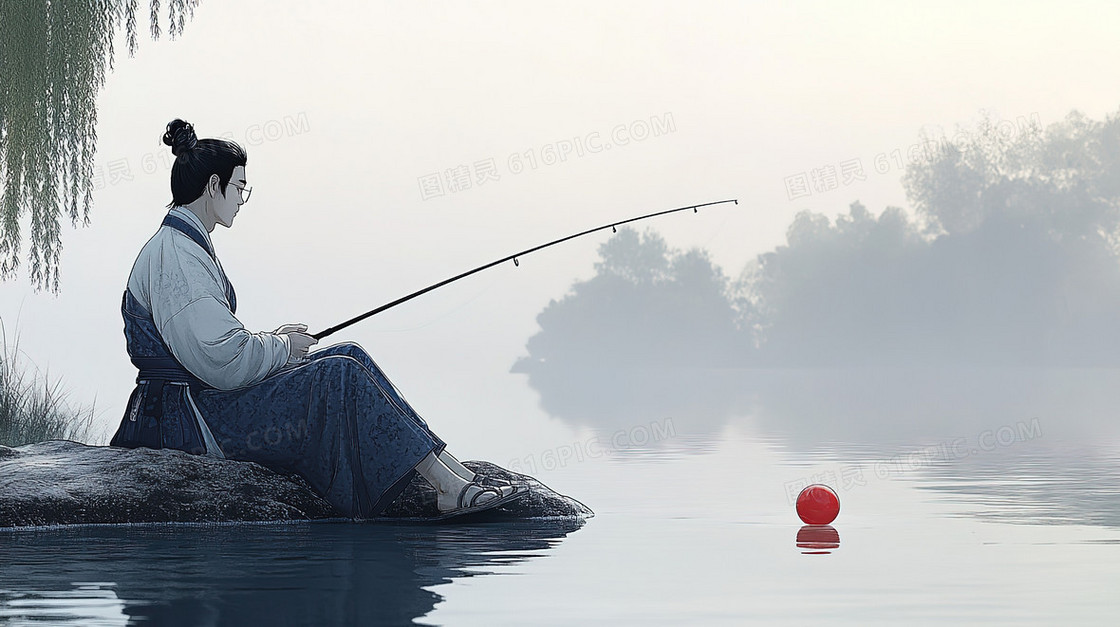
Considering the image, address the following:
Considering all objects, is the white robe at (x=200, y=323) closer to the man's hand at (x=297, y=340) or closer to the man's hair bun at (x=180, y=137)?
the man's hand at (x=297, y=340)

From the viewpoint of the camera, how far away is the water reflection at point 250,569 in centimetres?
450

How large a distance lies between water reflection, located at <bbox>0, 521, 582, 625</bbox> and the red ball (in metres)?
1.02

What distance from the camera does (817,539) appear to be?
6.39 meters

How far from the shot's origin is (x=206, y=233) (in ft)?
23.2

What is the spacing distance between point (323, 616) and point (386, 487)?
2484 millimetres

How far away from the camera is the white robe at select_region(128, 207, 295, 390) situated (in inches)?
270

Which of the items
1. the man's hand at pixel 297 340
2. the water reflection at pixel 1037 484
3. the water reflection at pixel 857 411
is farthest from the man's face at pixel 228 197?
the water reflection at pixel 857 411

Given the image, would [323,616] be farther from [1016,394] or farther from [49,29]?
[1016,394]

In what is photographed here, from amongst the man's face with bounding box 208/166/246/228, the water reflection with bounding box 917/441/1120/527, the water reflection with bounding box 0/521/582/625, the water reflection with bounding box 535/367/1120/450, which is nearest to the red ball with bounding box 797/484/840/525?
the water reflection with bounding box 917/441/1120/527

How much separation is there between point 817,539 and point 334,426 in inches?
85.8

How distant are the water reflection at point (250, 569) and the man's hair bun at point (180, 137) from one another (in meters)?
1.70

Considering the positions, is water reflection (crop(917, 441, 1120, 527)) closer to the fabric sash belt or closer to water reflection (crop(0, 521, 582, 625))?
water reflection (crop(0, 521, 582, 625))

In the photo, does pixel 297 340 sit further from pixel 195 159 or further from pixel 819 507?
pixel 819 507

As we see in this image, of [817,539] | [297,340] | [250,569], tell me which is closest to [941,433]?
[817,539]
